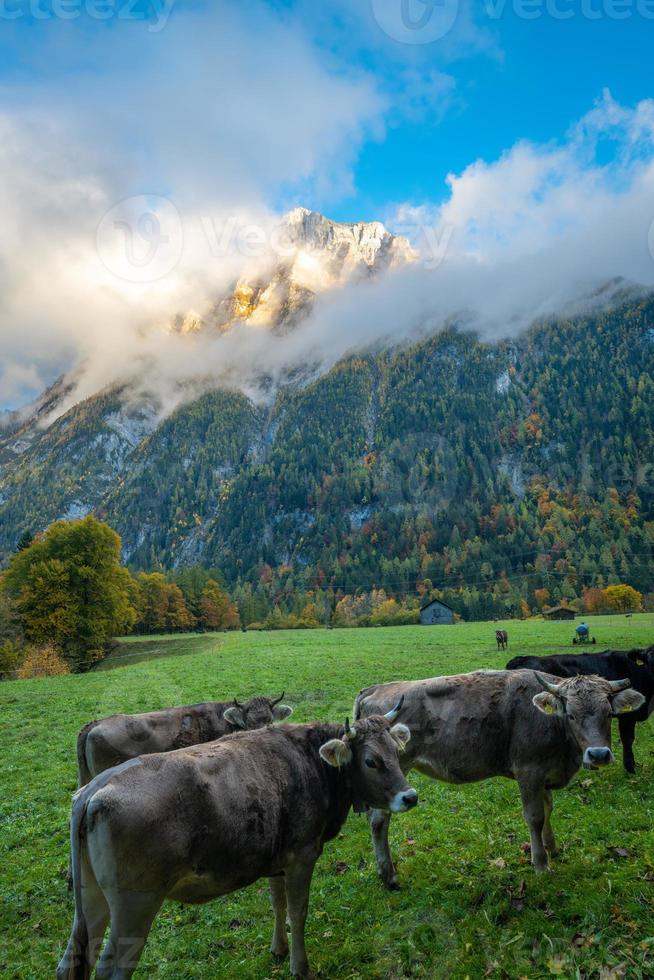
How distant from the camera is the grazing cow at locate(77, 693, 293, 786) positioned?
11.0 metres

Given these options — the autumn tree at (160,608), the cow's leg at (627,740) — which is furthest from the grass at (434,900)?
the autumn tree at (160,608)

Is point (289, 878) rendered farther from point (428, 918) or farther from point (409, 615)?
point (409, 615)

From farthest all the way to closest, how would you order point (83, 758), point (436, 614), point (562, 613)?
point (436, 614) < point (562, 613) < point (83, 758)

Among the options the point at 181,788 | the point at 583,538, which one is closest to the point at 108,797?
the point at 181,788

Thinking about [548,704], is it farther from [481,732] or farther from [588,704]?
[481,732]

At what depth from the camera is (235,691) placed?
2523 cm

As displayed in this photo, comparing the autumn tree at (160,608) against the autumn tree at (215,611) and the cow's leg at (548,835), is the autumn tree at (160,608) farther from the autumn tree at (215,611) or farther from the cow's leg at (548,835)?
the cow's leg at (548,835)

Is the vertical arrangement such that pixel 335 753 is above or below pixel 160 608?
above

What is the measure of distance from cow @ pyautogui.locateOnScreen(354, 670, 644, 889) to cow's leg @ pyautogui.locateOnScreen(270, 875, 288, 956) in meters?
1.87

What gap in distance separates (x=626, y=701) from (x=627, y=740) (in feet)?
19.0

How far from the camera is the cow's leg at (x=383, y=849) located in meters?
8.23

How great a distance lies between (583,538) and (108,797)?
569ft

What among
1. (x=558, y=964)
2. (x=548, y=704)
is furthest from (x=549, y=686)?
(x=558, y=964)

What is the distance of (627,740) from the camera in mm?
12688
